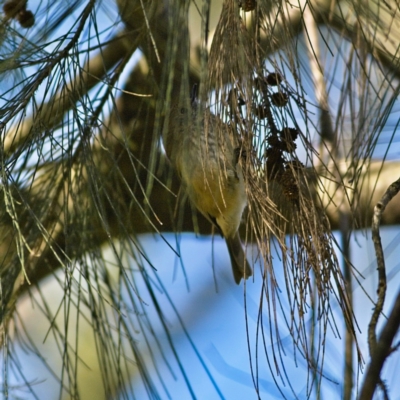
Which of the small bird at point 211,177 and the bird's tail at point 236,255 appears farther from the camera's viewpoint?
the bird's tail at point 236,255

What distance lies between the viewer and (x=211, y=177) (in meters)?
2.07

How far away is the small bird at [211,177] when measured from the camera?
1.35 meters

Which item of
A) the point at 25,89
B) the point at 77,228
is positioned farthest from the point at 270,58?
the point at 77,228

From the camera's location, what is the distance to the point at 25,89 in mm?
1272

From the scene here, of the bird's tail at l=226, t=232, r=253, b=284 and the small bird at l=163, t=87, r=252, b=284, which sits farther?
the bird's tail at l=226, t=232, r=253, b=284

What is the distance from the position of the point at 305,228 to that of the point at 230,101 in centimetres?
26

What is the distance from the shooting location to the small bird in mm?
1354

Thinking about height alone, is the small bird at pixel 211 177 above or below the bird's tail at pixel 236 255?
above

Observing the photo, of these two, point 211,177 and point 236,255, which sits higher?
point 211,177

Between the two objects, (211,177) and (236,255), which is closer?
(211,177)

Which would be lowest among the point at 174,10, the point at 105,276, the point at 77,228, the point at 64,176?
the point at 105,276

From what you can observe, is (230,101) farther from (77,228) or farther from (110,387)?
(110,387)

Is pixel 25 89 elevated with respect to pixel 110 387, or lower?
elevated

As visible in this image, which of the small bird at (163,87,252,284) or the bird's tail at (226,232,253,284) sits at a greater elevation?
the small bird at (163,87,252,284)
